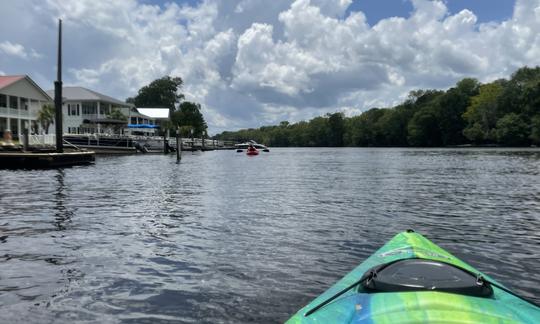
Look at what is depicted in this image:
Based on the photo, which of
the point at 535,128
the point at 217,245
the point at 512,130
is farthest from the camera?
the point at 512,130

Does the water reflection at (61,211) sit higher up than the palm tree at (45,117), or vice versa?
the palm tree at (45,117)

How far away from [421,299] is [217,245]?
6.30 metres

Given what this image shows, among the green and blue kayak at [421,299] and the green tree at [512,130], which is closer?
the green and blue kayak at [421,299]

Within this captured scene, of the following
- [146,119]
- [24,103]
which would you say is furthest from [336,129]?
[24,103]

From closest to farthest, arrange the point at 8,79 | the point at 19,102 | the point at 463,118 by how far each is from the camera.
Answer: the point at 8,79, the point at 19,102, the point at 463,118

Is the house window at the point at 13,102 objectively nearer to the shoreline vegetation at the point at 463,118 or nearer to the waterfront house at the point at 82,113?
the waterfront house at the point at 82,113

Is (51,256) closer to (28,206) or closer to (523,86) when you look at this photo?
(28,206)

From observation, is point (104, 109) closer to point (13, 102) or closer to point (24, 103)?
point (24, 103)

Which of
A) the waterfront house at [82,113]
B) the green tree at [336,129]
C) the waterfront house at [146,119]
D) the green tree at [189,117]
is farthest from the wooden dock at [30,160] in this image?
the green tree at [336,129]

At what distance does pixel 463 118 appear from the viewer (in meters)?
126

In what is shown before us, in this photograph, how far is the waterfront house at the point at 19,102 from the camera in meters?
54.0

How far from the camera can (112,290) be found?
6.85m

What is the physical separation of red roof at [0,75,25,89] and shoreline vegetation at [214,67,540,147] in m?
96.9

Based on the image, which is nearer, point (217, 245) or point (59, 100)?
point (217, 245)
